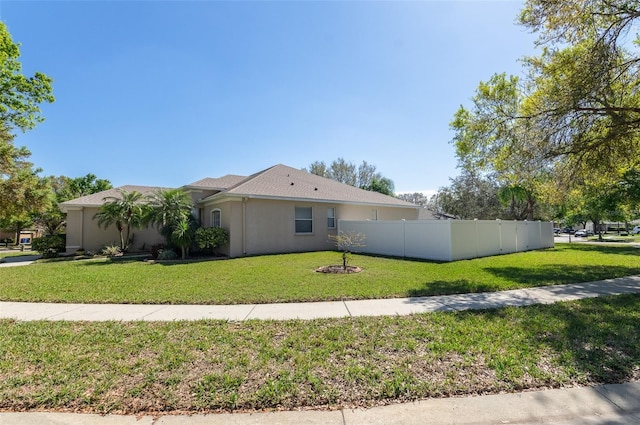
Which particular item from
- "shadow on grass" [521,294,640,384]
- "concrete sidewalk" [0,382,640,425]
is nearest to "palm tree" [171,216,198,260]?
"concrete sidewalk" [0,382,640,425]

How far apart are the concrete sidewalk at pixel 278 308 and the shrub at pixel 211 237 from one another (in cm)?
774

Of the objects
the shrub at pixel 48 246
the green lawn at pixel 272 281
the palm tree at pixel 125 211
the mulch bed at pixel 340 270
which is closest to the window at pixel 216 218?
the palm tree at pixel 125 211

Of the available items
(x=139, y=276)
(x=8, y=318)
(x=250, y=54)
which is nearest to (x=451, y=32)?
(x=250, y=54)

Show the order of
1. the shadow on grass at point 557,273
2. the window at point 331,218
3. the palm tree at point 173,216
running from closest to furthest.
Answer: the shadow on grass at point 557,273 < the palm tree at point 173,216 < the window at point 331,218

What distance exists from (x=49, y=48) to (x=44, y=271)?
28.2 ft

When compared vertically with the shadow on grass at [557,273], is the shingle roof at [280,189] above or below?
above

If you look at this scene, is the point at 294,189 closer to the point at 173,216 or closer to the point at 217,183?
the point at 217,183

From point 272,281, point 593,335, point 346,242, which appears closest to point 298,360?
point 593,335

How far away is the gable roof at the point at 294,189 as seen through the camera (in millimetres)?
15035

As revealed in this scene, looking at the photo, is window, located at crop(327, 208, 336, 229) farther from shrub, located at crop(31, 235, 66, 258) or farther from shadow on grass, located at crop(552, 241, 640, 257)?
shrub, located at crop(31, 235, 66, 258)

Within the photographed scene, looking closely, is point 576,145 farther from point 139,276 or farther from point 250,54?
point 139,276

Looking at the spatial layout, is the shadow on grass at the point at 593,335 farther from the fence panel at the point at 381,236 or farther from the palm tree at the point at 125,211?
the palm tree at the point at 125,211

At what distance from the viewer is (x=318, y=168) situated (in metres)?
44.0

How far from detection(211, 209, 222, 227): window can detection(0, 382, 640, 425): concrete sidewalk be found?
13407mm
